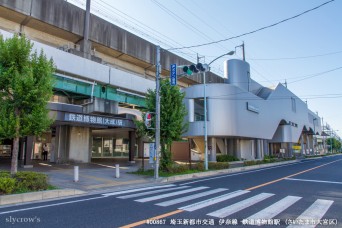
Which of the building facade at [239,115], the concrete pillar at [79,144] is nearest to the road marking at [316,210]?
the concrete pillar at [79,144]

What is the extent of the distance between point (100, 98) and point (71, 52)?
16.5 ft

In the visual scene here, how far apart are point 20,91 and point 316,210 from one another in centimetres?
1092

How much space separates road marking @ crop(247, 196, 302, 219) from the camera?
690cm

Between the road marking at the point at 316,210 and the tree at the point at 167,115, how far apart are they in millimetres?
10797

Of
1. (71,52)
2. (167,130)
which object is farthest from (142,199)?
(71,52)

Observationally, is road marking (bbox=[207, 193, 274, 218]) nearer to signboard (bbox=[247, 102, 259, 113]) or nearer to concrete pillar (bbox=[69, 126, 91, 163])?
concrete pillar (bbox=[69, 126, 91, 163])

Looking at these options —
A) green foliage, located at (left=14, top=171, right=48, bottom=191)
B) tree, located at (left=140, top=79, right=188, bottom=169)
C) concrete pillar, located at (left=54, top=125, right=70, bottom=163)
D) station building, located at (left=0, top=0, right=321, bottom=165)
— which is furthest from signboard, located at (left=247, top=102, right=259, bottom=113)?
green foliage, located at (left=14, top=171, right=48, bottom=191)

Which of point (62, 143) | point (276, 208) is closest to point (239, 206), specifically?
point (276, 208)

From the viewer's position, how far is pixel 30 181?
10.0m

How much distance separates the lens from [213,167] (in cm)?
2253

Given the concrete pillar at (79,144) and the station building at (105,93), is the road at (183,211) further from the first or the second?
the concrete pillar at (79,144)

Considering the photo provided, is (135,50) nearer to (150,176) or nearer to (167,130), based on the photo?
(167,130)

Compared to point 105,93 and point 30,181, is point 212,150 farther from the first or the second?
point 30,181

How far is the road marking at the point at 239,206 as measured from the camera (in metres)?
7.05
